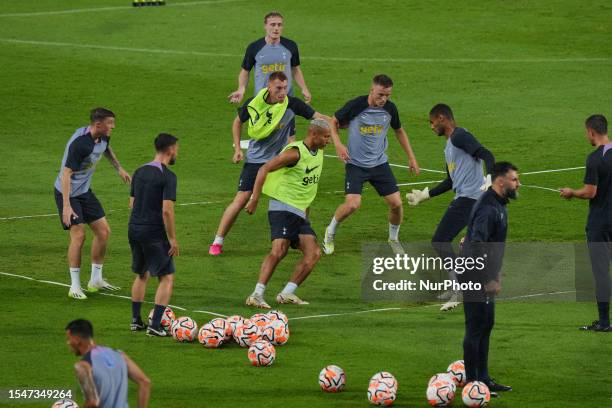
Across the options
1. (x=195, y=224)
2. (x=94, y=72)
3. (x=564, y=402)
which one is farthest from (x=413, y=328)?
(x=94, y=72)

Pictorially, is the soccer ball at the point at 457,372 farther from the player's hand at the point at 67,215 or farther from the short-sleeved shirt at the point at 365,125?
the short-sleeved shirt at the point at 365,125

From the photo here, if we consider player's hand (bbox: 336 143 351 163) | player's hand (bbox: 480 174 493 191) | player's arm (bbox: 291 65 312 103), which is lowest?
player's hand (bbox: 480 174 493 191)

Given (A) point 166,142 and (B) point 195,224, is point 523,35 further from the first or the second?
(A) point 166,142

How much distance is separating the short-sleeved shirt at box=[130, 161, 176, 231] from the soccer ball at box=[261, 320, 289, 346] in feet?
5.83

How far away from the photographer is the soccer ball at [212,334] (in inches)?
651

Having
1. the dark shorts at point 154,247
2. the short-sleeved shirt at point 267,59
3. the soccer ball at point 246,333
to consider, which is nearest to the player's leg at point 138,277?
the dark shorts at point 154,247

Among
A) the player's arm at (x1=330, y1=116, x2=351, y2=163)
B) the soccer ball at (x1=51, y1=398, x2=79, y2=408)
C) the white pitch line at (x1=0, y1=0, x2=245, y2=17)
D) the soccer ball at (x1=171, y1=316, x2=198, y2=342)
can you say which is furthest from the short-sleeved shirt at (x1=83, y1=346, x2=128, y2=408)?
the white pitch line at (x1=0, y1=0, x2=245, y2=17)

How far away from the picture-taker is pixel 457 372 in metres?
15.1

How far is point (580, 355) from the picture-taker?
16.2 m

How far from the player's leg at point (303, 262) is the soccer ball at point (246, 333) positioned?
1904 millimetres

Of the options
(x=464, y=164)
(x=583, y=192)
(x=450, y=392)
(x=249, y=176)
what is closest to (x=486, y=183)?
(x=464, y=164)

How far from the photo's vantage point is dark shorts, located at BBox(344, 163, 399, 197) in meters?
21.1

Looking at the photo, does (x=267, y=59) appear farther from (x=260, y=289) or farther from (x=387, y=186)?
(x=260, y=289)

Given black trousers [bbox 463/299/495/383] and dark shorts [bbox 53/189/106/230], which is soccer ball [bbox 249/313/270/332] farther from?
dark shorts [bbox 53/189/106/230]
